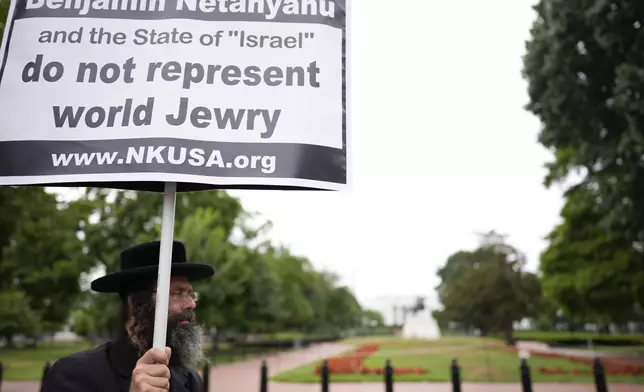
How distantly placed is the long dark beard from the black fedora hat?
0.08 m

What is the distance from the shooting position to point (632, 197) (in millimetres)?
12609

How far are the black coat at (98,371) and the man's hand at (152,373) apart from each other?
52 centimetres

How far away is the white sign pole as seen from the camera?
2.01 m

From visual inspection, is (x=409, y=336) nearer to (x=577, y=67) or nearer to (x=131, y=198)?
(x=131, y=198)

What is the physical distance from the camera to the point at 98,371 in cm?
238

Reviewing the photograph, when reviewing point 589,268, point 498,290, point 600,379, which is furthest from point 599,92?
point 498,290

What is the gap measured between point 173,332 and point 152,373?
2.11 feet

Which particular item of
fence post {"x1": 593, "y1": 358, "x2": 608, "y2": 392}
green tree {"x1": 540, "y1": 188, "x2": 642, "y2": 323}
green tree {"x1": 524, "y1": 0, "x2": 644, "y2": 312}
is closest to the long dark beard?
fence post {"x1": 593, "y1": 358, "x2": 608, "y2": 392}

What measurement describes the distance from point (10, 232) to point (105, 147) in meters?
5.91

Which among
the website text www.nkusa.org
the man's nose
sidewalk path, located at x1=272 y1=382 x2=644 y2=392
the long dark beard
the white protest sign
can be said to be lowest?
sidewalk path, located at x1=272 y1=382 x2=644 y2=392

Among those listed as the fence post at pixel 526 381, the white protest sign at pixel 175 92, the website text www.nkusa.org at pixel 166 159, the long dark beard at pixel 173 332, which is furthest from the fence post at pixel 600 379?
the website text www.nkusa.org at pixel 166 159

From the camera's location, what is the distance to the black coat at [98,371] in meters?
2.31

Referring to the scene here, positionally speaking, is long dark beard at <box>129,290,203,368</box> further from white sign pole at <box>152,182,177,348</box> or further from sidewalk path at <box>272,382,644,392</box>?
sidewalk path at <box>272,382,644,392</box>

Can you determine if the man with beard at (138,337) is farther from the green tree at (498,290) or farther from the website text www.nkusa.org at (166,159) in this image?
the green tree at (498,290)
